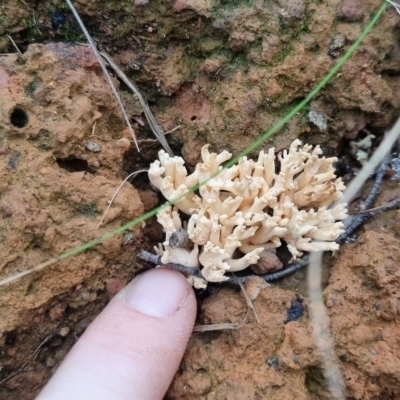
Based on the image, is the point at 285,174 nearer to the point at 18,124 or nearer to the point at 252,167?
the point at 252,167

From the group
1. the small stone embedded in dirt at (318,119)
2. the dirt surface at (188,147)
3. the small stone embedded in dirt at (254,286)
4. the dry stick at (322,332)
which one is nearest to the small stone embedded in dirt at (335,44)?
the dirt surface at (188,147)

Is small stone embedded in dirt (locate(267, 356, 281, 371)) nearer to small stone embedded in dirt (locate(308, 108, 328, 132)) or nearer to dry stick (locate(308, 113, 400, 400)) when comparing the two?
dry stick (locate(308, 113, 400, 400))

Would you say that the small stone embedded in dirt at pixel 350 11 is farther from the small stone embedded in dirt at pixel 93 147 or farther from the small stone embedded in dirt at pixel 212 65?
the small stone embedded in dirt at pixel 93 147

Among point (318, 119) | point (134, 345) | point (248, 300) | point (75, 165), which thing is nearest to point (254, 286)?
point (248, 300)

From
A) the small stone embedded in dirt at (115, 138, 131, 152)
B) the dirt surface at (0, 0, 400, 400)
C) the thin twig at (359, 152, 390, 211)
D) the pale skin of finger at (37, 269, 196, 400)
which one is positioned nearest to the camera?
the pale skin of finger at (37, 269, 196, 400)

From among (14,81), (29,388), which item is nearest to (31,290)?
(29,388)

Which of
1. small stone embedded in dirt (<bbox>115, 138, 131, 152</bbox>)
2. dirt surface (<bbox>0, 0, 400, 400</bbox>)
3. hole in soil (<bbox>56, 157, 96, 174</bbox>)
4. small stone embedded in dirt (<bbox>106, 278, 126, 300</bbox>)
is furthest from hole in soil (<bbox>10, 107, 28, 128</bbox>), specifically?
small stone embedded in dirt (<bbox>106, 278, 126, 300</bbox>)
